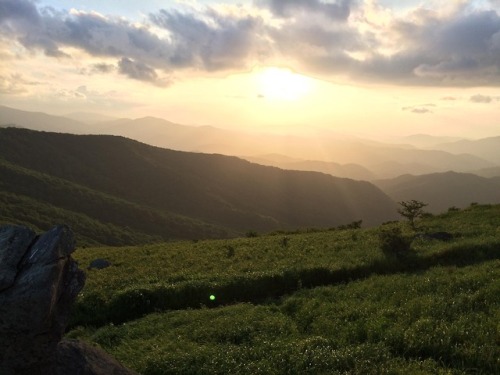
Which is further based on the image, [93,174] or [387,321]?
[93,174]

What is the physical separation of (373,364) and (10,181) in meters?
158

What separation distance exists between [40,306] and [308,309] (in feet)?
36.5

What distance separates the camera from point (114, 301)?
71.2 ft

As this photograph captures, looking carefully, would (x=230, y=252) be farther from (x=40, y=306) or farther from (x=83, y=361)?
(x=40, y=306)

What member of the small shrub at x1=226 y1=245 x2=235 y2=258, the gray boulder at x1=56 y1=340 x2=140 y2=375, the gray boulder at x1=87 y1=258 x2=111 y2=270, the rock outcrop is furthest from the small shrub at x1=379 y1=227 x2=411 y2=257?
the gray boulder at x1=87 y1=258 x2=111 y2=270

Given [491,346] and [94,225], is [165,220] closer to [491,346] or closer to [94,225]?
[94,225]

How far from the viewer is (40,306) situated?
35.6 feet

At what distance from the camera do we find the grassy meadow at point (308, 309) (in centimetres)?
1329

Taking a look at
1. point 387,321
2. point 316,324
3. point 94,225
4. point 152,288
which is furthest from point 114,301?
point 94,225

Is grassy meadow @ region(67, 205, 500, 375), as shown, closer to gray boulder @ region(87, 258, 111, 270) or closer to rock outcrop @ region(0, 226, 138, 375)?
gray boulder @ region(87, 258, 111, 270)

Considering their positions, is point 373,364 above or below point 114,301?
above

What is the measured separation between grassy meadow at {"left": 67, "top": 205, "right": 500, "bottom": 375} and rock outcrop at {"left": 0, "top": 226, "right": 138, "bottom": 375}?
131 inches

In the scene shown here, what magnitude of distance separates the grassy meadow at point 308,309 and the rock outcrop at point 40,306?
3336mm

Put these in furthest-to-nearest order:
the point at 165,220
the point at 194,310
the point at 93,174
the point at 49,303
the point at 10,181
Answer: the point at 93,174 < the point at 165,220 < the point at 10,181 < the point at 194,310 < the point at 49,303
